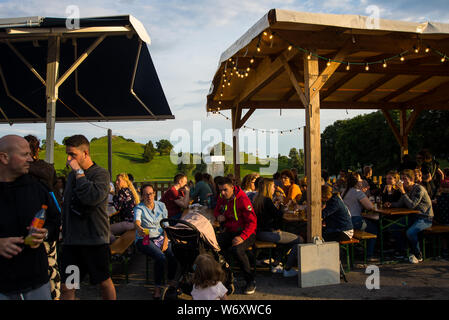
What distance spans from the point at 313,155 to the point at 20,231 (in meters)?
3.97

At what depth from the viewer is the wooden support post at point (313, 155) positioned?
5.26m

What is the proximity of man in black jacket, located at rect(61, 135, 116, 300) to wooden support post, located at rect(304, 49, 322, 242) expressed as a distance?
3.00m

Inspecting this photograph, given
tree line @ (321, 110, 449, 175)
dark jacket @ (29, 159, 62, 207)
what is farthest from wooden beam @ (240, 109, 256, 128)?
tree line @ (321, 110, 449, 175)

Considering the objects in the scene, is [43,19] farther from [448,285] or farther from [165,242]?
[448,285]

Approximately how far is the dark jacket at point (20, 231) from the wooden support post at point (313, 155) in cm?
377

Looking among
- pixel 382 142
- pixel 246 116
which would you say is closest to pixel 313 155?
pixel 246 116

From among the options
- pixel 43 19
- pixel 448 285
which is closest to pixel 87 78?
pixel 43 19

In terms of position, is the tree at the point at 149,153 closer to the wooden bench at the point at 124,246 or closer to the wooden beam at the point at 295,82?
the wooden bench at the point at 124,246

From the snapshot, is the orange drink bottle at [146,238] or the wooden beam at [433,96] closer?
the orange drink bottle at [146,238]

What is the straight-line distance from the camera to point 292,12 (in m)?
4.57

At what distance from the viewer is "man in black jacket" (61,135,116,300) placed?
320 cm

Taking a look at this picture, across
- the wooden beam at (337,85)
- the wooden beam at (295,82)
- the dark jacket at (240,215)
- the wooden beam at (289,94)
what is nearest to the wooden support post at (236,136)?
the wooden beam at (289,94)

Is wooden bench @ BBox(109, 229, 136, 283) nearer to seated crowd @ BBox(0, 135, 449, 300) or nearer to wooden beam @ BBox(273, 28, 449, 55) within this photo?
seated crowd @ BBox(0, 135, 449, 300)

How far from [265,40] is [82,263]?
13.4ft
